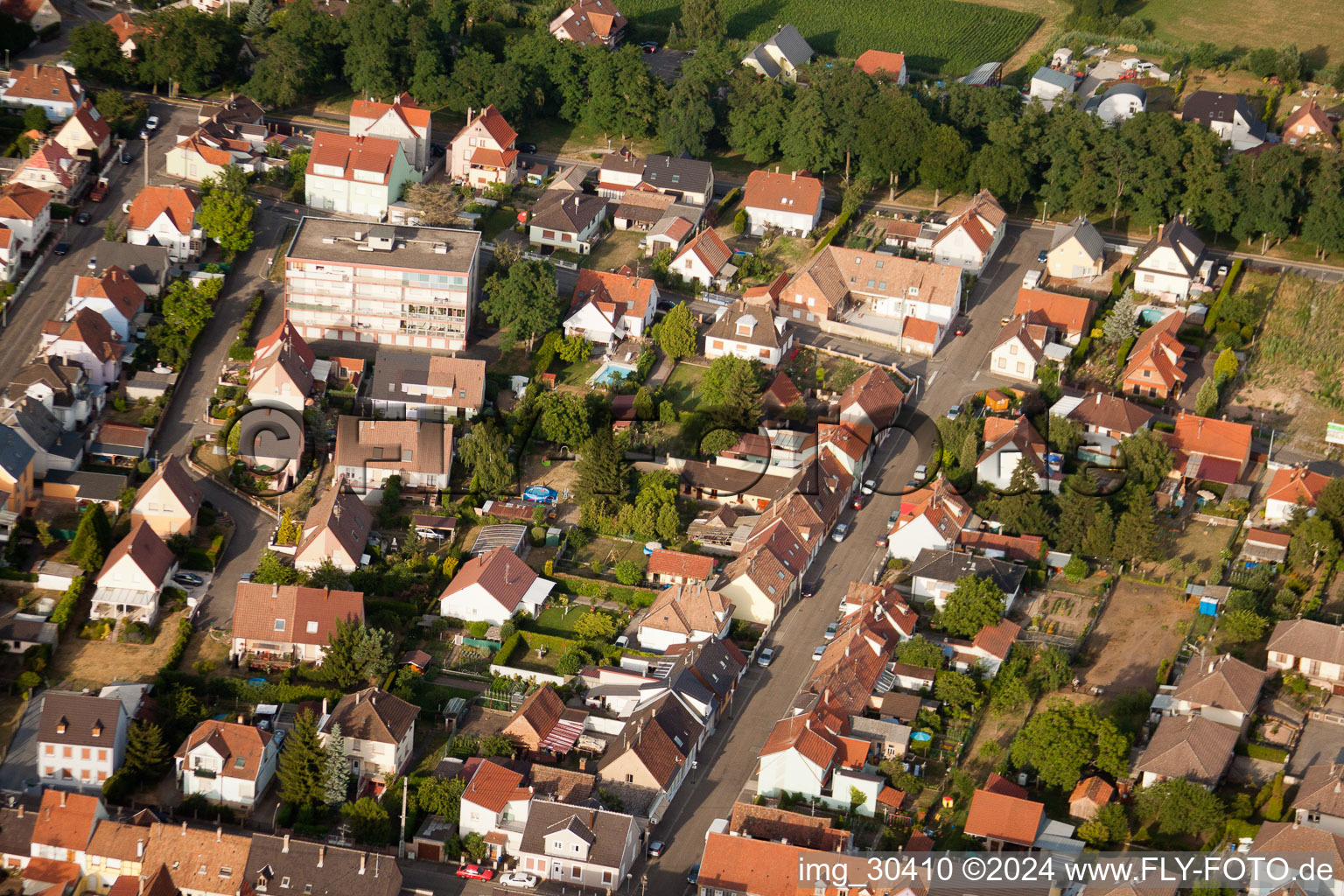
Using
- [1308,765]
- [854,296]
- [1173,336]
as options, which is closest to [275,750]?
[1308,765]

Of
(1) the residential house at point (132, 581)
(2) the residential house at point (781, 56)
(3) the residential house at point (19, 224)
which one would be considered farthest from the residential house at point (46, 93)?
(2) the residential house at point (781, 56)

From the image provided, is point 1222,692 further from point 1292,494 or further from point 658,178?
point 658,178

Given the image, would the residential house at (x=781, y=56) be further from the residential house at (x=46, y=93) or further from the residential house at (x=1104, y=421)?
the residential house at (x=46, y=93)

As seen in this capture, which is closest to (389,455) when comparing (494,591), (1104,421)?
(494,591)

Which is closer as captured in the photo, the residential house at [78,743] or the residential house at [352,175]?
the residential house at [78,743]

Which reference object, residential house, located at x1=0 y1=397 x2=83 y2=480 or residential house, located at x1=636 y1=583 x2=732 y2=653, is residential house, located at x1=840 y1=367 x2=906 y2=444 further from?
residential house, located at x1=0 y1=397 x2=83 y2=480
